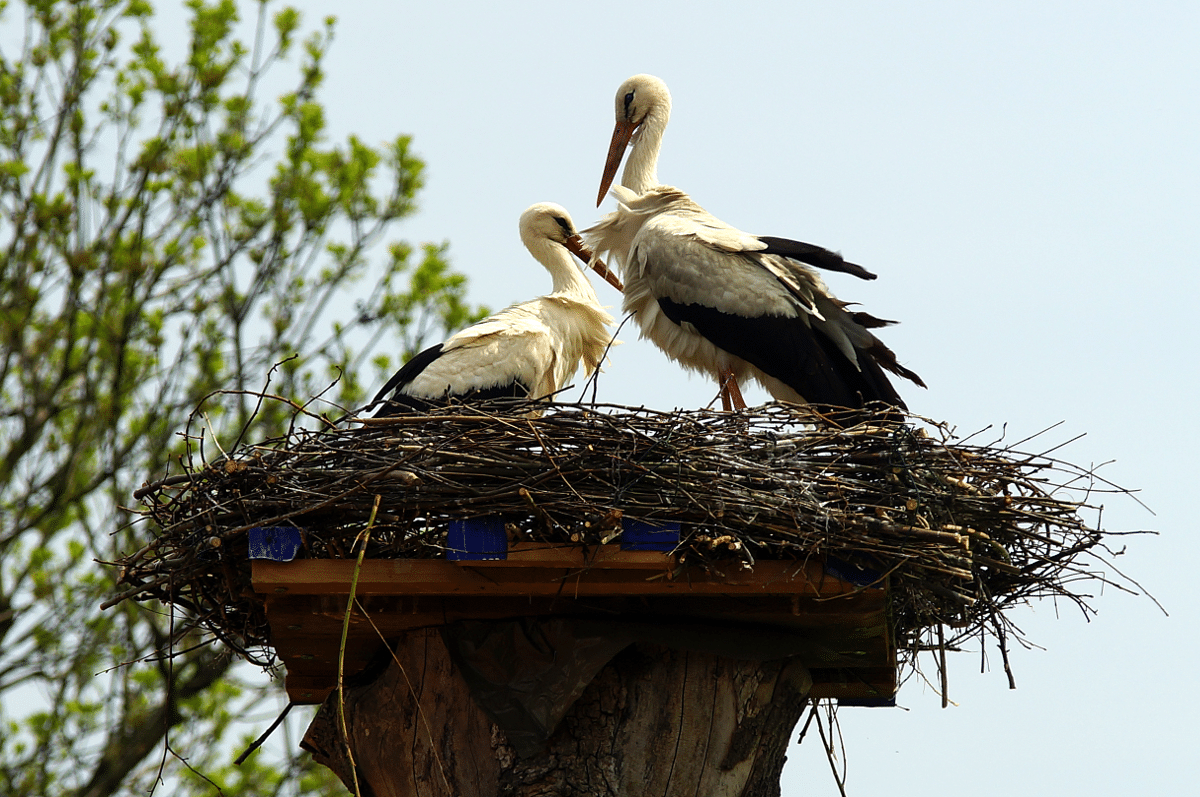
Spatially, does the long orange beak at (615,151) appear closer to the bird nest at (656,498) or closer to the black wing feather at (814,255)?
the black wing feather at (814,255)

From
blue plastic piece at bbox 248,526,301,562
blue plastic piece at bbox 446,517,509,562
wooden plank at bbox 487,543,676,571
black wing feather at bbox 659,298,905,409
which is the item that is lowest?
wooden plank at bbox 487,543,676,571

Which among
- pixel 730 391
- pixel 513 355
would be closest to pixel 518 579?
pixel 730 391

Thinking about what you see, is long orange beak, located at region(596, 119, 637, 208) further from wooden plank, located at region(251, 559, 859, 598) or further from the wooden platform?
wooden plank, located at region(251, 559, 859, 598)

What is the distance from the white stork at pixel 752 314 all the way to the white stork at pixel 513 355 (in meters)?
0.56

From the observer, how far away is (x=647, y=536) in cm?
354

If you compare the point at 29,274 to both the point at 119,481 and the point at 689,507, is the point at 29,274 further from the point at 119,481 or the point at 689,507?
the point at 689,507

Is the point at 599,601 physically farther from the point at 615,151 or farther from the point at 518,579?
the point at 615,151

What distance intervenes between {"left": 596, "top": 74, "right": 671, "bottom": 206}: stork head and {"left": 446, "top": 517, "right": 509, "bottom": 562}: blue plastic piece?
3344 mm

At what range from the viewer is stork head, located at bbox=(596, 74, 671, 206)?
6648mm

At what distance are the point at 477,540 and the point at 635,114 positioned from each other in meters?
3.60

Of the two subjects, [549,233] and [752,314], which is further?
[549,233]

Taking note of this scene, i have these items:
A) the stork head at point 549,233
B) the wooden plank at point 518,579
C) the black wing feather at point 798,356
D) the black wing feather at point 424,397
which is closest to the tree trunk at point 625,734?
the wooden plank at point 518,579

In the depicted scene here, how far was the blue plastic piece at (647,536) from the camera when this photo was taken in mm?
3537

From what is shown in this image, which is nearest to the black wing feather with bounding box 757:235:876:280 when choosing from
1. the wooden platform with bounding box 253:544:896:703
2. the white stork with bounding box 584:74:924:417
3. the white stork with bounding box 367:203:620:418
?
the white stork with bounding box 584:74:924:417
